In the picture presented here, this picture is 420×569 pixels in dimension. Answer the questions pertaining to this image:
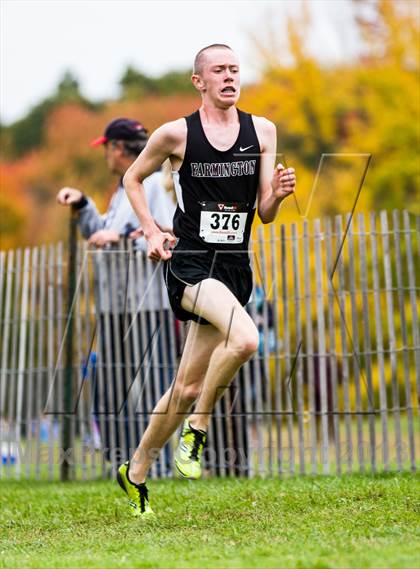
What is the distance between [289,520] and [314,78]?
21.5m

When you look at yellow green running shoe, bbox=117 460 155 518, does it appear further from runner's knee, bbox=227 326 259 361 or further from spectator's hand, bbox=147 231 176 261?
spectator's hand, bbox=147 231 176 261

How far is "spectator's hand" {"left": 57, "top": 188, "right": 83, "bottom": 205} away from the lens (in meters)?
8.61

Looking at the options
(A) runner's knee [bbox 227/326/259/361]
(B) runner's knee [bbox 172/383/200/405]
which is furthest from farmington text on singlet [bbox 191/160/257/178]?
(B) runner's knee [bbox 172/383/200/405]

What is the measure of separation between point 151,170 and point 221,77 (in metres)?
0.59

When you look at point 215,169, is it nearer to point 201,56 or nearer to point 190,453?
point 201,56

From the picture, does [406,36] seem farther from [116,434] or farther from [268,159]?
[268,159]

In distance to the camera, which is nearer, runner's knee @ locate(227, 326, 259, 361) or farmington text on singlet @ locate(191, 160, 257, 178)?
runner's knee @ locate(227, 326, 259, 361)

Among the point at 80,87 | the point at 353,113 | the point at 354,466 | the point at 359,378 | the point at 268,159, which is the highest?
the point at 80,87

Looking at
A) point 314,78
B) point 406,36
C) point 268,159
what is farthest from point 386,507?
point 314,78

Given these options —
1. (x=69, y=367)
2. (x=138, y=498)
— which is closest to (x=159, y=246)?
(x=138, y=498)

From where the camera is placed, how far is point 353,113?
27406mm

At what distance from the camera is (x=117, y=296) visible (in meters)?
9.07

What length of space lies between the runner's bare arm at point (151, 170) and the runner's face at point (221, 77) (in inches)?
9.4

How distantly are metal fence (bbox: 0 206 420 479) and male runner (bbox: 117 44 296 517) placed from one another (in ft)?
7.15
